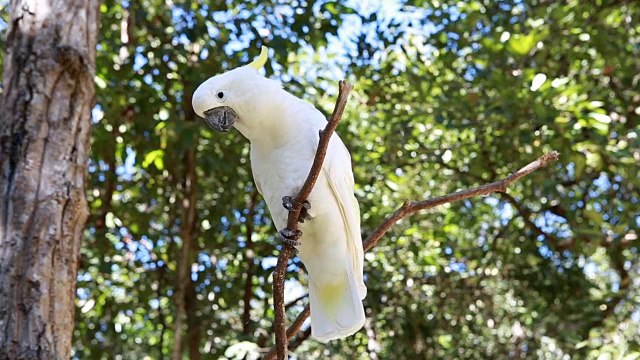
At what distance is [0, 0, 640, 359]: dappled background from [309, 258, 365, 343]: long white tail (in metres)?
1.25

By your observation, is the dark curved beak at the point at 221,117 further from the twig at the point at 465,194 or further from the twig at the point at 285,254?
the twig at the point at 465,194

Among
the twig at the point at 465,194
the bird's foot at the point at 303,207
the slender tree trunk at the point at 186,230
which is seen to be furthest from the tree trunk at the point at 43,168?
the slender tree trunk at the point at 186,230

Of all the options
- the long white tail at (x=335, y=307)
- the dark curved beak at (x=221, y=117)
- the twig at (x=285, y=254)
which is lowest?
the long white tail at (x=335, y=307)

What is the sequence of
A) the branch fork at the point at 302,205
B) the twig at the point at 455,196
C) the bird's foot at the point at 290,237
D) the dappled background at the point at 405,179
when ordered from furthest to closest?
the dappled background at the point at 405,179
the twig at the point at 455,196
the bird's foot at the point at 290,237
the branch fork at the point at 302,205

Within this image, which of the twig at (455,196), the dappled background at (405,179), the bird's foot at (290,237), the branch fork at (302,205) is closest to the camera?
the branch fork at (302,205)

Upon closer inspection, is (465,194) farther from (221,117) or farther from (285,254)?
(221,117)

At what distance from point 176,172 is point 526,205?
77.5 inches

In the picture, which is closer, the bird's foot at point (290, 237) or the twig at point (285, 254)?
the twig at point (285, 254)

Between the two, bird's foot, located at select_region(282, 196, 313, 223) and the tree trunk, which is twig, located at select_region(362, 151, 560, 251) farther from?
the tree trunk

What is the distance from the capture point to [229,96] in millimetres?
1639

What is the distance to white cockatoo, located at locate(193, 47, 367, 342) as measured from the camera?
5.39 ft

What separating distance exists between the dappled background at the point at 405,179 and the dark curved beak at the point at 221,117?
1353 millimetres

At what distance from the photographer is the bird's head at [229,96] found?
1.64 meters

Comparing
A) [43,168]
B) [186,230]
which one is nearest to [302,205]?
[43,168]
